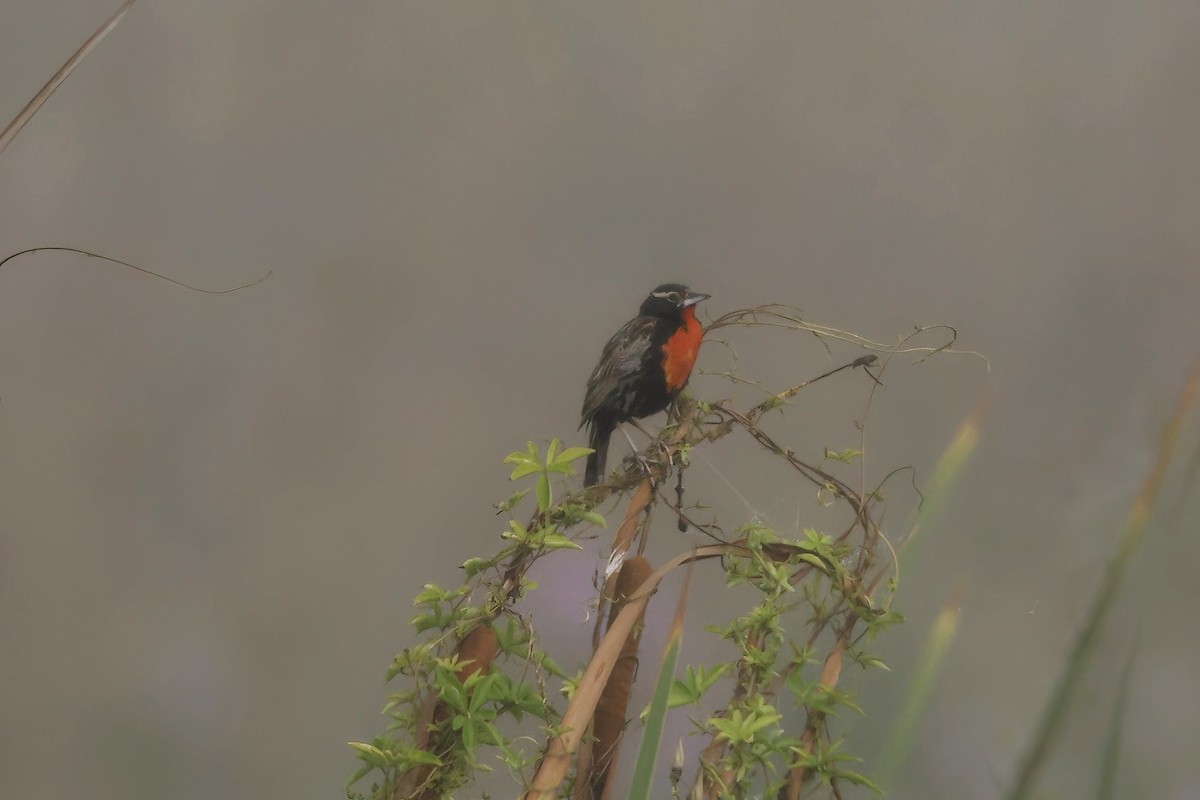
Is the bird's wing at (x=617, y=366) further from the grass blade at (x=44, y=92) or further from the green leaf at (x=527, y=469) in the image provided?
the grass blade at (x=44, y=92)

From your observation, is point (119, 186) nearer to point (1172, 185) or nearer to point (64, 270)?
point (64, 270)

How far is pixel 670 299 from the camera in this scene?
46.8 inches

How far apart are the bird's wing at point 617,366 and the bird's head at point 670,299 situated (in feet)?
0.07

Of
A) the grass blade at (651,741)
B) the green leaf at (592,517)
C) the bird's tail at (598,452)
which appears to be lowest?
the grass blade at (651,741)

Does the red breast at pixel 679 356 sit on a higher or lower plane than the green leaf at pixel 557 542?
higher

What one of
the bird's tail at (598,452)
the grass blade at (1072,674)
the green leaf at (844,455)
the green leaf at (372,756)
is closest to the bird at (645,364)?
the bird's tail at (598,452)

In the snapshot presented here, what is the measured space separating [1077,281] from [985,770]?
64 centimetres

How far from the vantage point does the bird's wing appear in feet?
3.75

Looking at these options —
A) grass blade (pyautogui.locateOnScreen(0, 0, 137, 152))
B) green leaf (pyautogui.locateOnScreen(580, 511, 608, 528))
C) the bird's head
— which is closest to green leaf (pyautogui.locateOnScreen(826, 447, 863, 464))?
green leaf (pyautogui.locateOnScreen(580, 511, 608, 528))

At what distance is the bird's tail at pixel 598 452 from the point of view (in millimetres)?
1196

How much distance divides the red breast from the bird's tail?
120 millimetres

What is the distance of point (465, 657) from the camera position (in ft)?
2.55

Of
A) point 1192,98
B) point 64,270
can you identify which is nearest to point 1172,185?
point 1192,98

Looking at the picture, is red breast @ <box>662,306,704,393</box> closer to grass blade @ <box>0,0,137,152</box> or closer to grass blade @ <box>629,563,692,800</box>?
grass blade @ <box>629,563,692,800</box>
